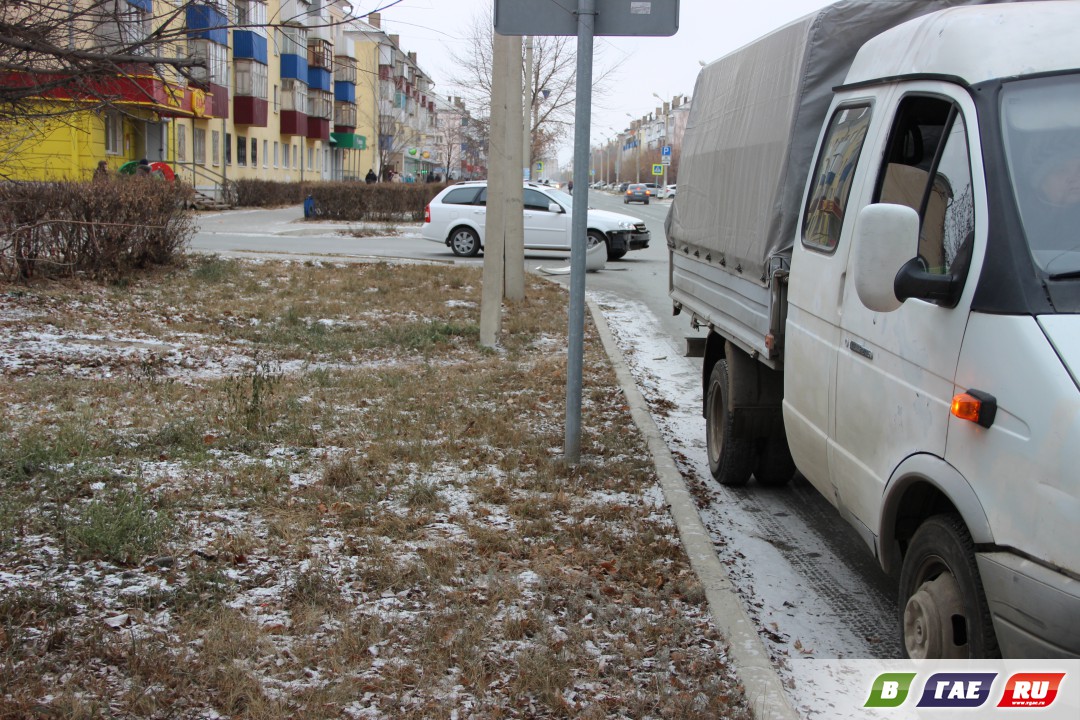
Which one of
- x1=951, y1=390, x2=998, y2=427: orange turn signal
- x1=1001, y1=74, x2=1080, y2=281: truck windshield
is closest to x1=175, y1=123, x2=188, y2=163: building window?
x1=1001, y1=74, x2=1080, y2=281: truck windshield

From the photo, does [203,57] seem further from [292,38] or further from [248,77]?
[248,77]

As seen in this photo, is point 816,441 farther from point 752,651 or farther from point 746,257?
point 746,257

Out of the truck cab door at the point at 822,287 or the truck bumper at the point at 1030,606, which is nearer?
the truck bumper at the point at 1030,606

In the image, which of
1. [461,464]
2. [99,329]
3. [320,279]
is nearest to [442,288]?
[320,279]

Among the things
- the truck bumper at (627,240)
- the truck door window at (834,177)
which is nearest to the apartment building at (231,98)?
the truck door window at (834,177)

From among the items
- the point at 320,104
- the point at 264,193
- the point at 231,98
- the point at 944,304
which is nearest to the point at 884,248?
the point at 944,304

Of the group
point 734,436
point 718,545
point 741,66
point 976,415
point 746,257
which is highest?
point 741,66

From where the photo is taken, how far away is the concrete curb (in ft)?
11.4

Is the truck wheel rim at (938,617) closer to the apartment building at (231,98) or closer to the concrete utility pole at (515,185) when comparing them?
the apartment building at (231,98)

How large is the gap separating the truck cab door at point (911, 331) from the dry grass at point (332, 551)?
0.91 m

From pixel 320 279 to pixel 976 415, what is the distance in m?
14.1

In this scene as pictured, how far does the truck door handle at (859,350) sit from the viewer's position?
3.82m

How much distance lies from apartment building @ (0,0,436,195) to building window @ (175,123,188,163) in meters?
0.06

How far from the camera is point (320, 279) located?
53.0 ft
